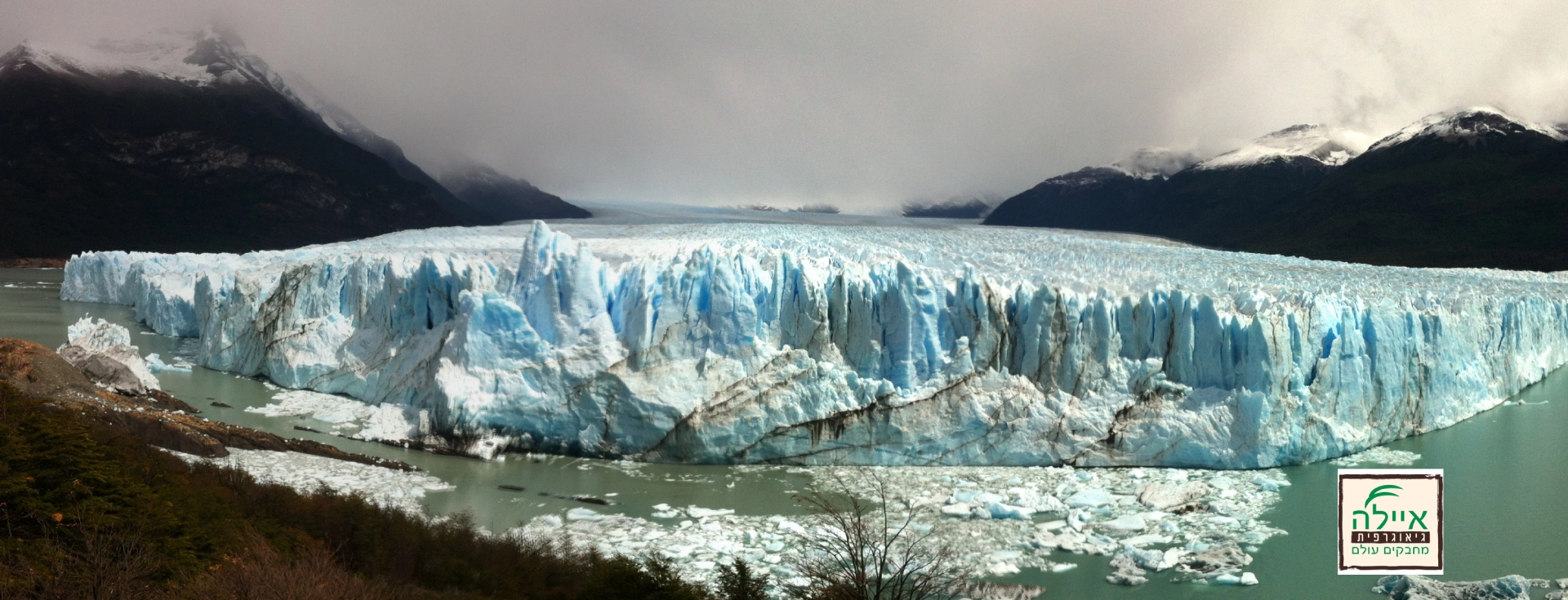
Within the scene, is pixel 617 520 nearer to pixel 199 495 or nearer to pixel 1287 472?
pixel 199 495

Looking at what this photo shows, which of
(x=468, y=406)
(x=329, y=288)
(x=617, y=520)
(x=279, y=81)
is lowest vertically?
(x=617, y=520)

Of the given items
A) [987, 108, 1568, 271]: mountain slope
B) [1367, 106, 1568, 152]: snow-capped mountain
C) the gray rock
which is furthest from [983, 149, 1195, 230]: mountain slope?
the gray rock

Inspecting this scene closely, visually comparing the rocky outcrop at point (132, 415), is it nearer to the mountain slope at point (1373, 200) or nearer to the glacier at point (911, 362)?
the glacier at point (911, 362)

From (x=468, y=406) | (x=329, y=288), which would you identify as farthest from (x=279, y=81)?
(x=468, y=406)

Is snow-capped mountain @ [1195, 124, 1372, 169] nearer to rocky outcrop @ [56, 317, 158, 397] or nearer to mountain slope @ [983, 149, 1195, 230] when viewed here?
mountain slope @ [983, 149, 1195, 230]

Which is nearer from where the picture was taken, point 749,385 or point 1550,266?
point 749,385

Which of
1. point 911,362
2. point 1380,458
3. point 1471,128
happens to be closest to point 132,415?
point 911,362

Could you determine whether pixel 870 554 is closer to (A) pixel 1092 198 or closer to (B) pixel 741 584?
(B) pixel 741 584
